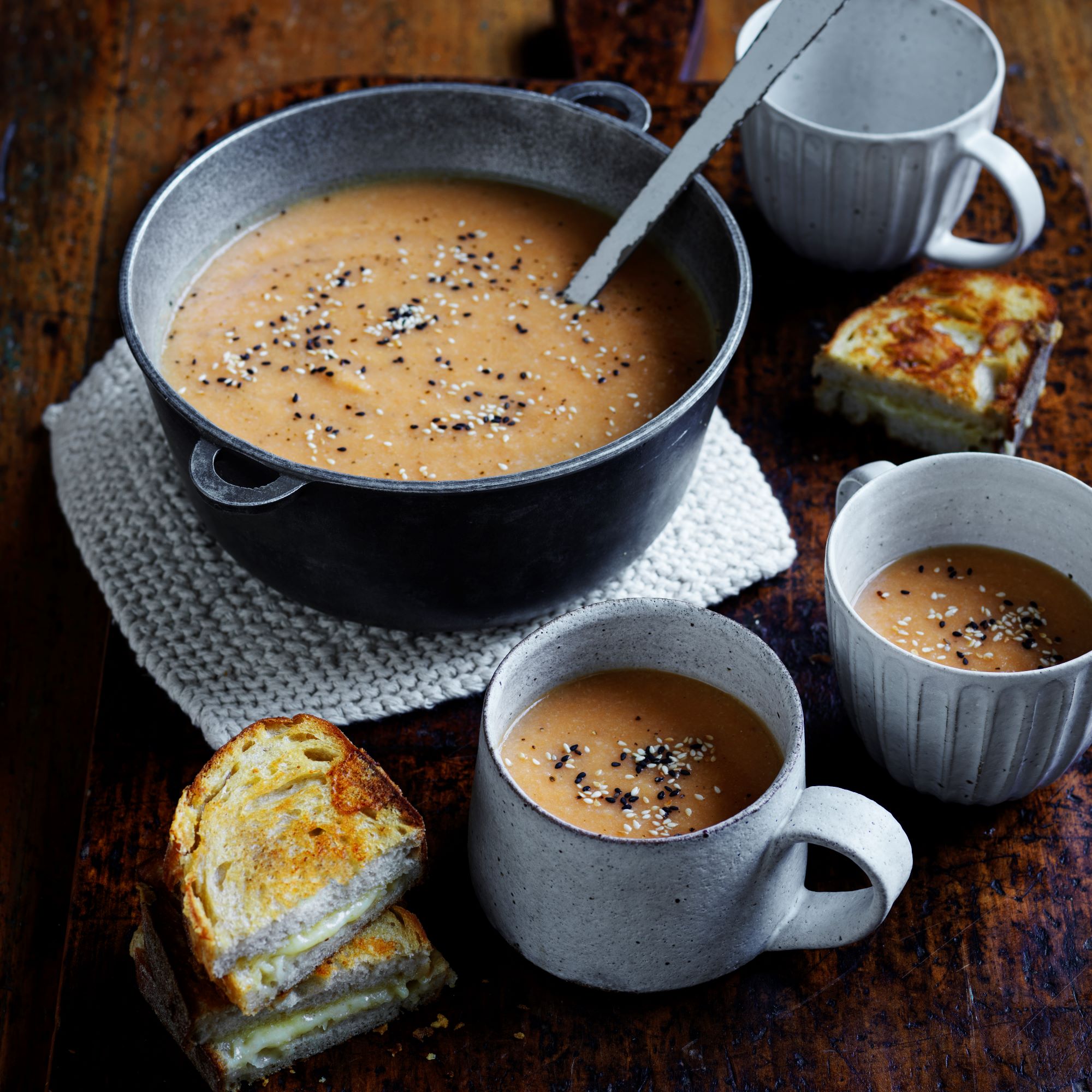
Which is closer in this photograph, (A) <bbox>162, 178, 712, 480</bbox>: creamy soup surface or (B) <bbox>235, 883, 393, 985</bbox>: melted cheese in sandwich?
(B) <bbox>235, 883, 393, 985</bbox>: melted cheese in sandwich

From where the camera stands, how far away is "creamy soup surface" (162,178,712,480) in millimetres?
1560

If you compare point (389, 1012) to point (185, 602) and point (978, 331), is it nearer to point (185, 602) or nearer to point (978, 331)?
point (185, 602)

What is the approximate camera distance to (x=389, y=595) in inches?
58.2

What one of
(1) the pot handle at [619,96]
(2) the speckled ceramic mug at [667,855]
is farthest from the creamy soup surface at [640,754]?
(1) the pot handle at [619,96]

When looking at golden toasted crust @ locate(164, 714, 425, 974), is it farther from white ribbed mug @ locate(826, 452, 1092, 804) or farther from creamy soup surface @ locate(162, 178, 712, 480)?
white ribbed mug @ locate(826, 452, 1092, 804)

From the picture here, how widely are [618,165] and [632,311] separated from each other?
0.76 feet

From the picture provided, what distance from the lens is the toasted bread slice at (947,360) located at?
1.75 meters

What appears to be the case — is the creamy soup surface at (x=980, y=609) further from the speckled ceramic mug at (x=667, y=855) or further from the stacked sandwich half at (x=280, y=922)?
the stacked sandwich half at (x=280, y=922)

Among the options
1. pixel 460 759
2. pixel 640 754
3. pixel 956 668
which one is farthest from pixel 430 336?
pixel 956 668

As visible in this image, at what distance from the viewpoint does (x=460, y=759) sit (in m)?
1.50

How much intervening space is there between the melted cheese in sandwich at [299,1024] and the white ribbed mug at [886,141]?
1.24 metres

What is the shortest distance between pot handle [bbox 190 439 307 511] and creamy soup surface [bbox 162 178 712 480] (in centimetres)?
19

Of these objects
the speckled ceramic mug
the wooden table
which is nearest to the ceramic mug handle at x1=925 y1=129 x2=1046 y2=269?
the wooden table


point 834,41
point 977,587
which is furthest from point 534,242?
point 977,587
